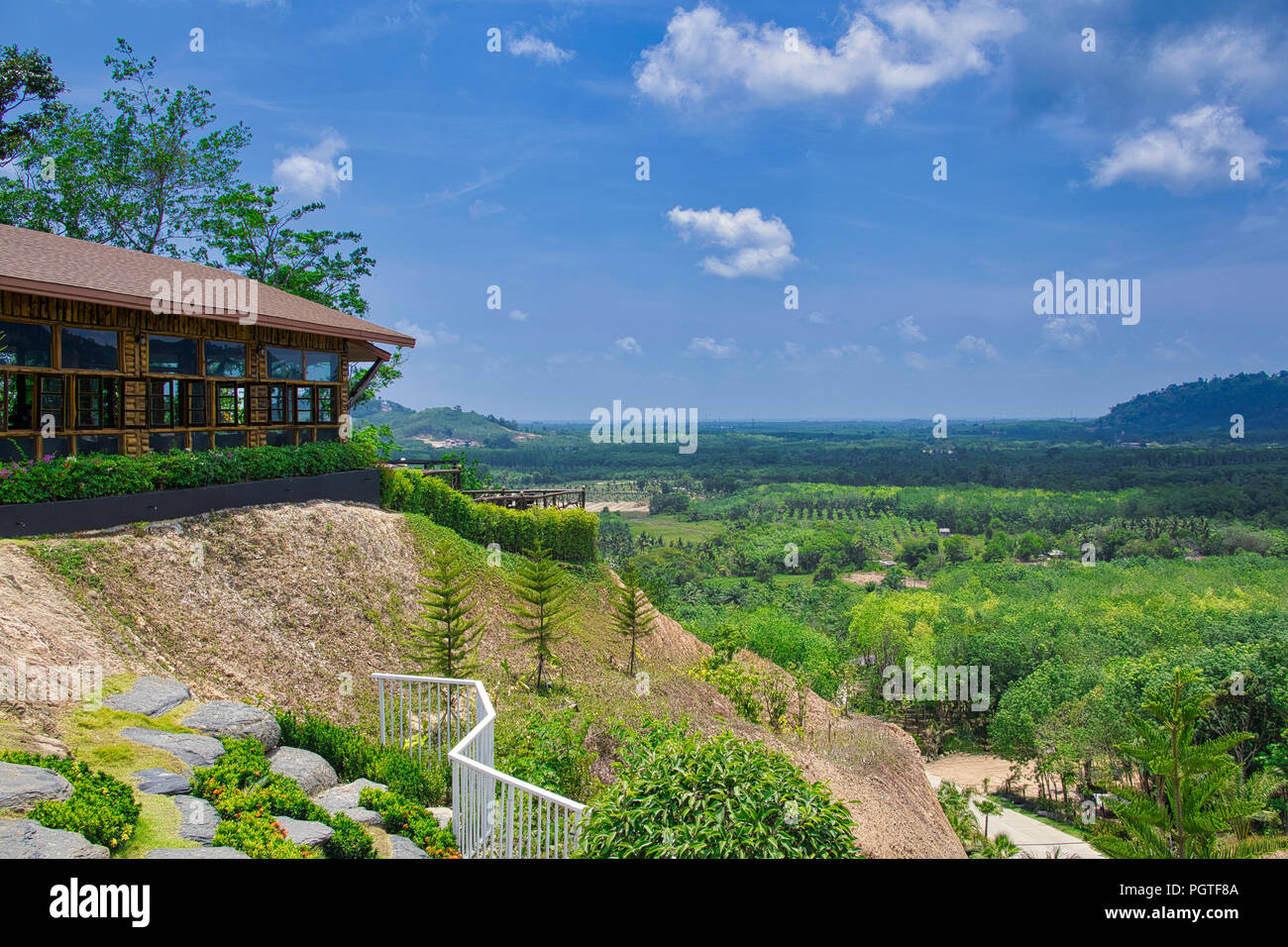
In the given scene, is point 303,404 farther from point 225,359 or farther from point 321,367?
point 225,359


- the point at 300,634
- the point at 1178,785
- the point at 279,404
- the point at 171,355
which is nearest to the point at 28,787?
the point at 300,634

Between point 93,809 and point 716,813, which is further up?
point 716,813

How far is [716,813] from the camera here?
4.61 m

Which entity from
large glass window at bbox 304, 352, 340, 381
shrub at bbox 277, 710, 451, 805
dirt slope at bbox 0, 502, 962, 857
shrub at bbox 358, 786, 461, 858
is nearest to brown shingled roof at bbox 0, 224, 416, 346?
large glass window at bbox 304, 352, 340, 381

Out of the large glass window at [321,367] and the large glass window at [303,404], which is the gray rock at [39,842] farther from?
the large glass window at [321,367]

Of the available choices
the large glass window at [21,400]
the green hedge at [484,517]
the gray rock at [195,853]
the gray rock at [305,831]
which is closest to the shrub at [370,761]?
the gray rock at [305,831]

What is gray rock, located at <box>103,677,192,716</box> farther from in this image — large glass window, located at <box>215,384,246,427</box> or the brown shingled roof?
large glass window, located at <box>215,384,246,427</box>

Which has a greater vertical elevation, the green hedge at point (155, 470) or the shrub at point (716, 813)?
the green hedge at point (155, 470)

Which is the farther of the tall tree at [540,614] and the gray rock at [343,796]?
the tall tree at [540,614]

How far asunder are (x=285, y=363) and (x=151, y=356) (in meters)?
3.33

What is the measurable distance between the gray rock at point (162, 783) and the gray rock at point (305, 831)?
3.21ft

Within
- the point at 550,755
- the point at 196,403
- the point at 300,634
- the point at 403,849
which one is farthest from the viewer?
the point at 196,403

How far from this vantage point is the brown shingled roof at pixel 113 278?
11125mm

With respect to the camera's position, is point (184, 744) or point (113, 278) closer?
point (184, 744)
